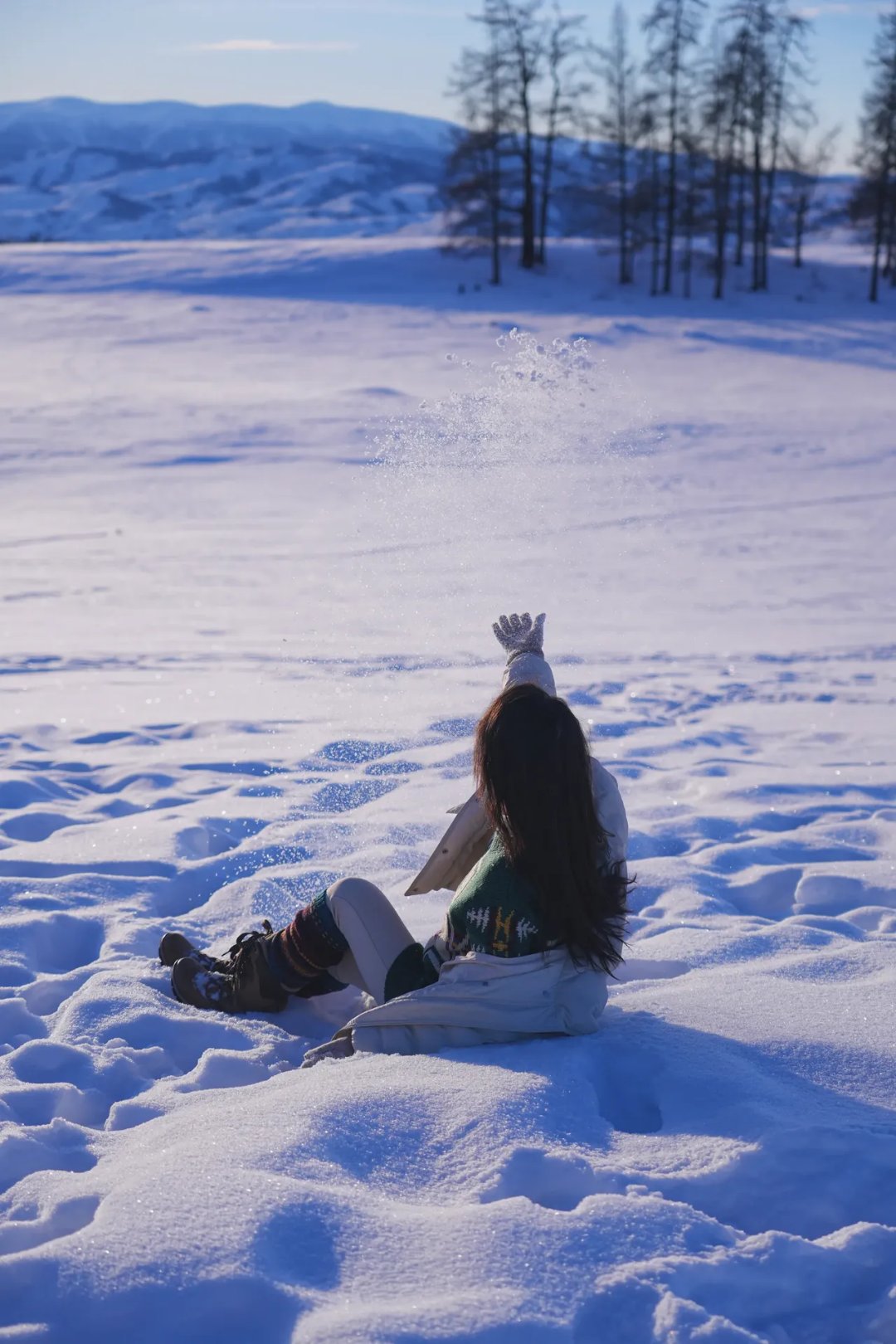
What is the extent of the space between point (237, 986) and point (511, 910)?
98 cm

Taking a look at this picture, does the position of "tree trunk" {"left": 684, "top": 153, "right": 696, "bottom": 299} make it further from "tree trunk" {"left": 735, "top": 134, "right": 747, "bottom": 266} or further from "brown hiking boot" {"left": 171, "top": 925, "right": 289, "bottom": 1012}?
"brown hiking boot" {"left": 171, "top": 925, "right": 289, "bottom": 1012}

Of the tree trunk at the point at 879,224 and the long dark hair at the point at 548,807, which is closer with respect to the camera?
the long dark hair at the point at 548,807

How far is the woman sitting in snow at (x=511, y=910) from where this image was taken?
2.89 m

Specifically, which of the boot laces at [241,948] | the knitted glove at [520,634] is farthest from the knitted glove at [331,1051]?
the knitted glove at [520,634]

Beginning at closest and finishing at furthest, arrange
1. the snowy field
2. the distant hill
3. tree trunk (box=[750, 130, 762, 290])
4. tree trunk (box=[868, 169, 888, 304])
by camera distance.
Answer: the snowy field < tree trunk (box=[868, 169, 888, 304]) < tree trunk (box=[750, 130, 762, 290]) < the distant hill

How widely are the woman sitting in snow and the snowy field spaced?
14 cm

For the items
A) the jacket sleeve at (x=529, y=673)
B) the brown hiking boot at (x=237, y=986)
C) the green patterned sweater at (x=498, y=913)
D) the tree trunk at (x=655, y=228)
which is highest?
the tree trunk at (x=655, y=228)

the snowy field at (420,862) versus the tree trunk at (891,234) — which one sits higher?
the tree trunk at (891,234)

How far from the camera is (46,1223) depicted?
7.89ft

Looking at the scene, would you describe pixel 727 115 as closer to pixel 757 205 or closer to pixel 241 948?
pixel 757 205

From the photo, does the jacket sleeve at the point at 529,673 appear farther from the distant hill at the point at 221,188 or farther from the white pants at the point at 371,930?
the distant hill at the point at 221,188

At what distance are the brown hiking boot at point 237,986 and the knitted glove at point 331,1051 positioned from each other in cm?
40

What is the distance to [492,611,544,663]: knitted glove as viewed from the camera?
3.46 m

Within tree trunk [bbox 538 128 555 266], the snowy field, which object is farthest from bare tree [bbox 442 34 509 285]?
the snowy field
